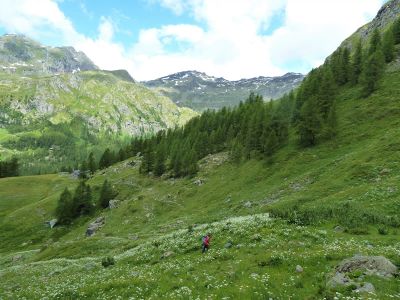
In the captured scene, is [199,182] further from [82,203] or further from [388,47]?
[388,47]

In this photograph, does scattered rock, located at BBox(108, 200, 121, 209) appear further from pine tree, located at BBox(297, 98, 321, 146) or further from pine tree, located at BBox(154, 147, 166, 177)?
pine tree, located at BBox(297, 98, 321, 146)

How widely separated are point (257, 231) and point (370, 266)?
1345 centimetres

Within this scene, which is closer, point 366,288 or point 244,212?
point 366,288

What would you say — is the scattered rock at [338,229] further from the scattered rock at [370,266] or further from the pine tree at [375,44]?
the pine tree at [375,44]

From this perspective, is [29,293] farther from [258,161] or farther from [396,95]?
[396,95]

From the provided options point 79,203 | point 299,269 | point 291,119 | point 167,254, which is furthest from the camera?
point 79,203

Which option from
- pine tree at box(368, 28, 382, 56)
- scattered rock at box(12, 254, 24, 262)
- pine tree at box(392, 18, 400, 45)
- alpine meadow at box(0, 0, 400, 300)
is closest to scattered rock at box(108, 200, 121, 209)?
alpine meadow at box(0, 0, 400, 300)

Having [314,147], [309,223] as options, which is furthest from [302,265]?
[314,147]

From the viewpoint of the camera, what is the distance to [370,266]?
1964cm

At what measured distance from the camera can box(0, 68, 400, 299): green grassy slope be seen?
22.2m

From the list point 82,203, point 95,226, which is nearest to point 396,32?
point 95,226

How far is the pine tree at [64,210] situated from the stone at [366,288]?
96.6 m

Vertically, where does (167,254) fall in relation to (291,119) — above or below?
below

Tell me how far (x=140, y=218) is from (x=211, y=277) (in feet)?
200
